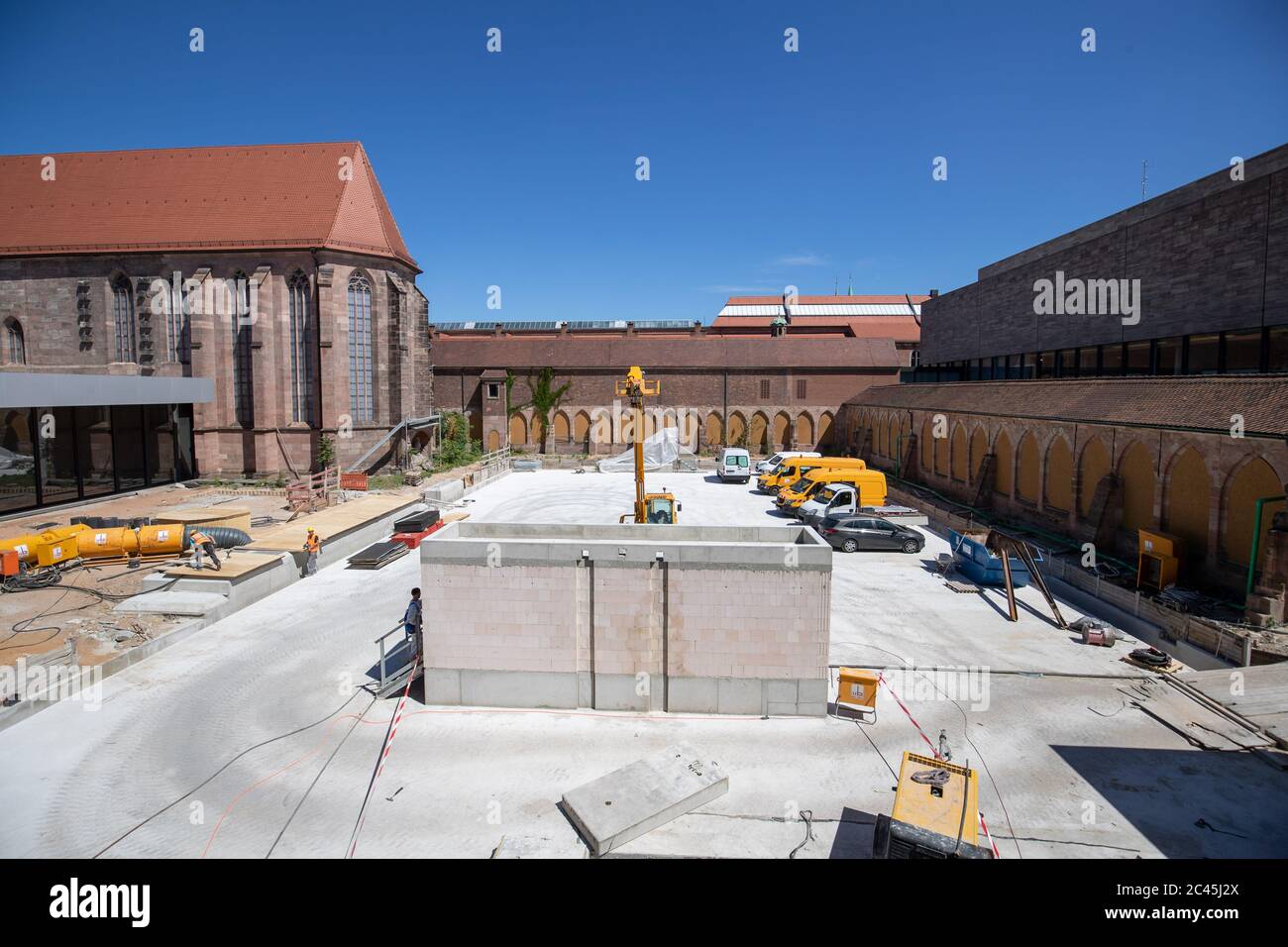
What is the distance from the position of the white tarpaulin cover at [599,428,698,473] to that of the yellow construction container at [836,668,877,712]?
32729 mm

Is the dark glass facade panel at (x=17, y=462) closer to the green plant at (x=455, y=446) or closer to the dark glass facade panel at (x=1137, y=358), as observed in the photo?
the green plant at (x=455, y=446)

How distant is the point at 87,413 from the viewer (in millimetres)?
30547

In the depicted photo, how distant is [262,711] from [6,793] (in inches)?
144

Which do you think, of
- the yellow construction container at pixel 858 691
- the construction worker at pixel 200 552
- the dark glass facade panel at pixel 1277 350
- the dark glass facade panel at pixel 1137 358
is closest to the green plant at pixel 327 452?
the construction worker at pixel 200 552

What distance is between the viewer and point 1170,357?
24391 millimetres

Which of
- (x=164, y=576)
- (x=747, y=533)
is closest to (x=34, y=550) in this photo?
(x=164, y=576)

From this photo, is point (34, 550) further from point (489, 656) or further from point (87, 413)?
point (489, 656)

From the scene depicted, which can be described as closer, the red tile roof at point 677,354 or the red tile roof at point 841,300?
the red tile roof at point 677,354

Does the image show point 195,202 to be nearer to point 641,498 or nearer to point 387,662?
point 641,498

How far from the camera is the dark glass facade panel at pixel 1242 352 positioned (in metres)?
20.8

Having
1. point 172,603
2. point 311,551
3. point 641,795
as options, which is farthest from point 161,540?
point 641,795

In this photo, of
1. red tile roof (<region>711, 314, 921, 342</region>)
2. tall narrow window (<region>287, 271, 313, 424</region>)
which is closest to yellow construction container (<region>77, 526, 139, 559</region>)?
tall narrow window (<region>287, 271, 313, 424</region>)

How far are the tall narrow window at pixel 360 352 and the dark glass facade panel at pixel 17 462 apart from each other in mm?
14456

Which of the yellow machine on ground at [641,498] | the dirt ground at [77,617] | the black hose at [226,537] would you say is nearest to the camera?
the dirt ground at [77,617]
